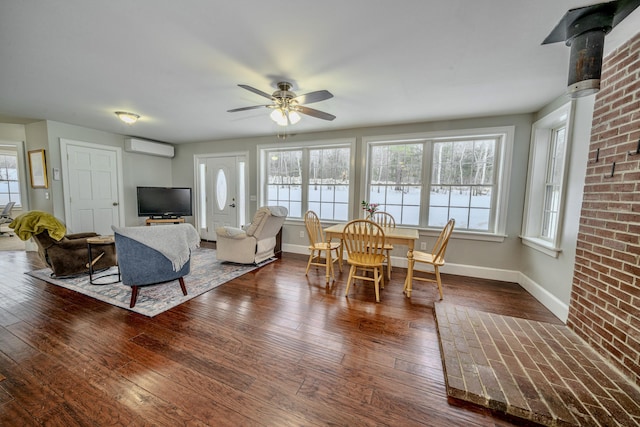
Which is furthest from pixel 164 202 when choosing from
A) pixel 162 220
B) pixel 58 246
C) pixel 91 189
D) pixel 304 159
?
pixel 304 159

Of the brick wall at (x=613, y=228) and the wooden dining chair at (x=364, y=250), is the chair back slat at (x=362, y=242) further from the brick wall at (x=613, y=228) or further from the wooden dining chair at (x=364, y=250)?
the brick wall at (x=613, y=228)

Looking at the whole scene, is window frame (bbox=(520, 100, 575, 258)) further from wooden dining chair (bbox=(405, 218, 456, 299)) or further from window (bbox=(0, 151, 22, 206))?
window (bbox=(0, 151, 22, 206))

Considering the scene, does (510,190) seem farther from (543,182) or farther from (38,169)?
(38,169)

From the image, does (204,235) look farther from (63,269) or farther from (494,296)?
(494,296)

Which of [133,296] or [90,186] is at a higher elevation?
[90,186]

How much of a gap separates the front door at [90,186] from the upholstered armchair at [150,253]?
3.23 meters

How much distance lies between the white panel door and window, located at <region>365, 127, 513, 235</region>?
5.11m

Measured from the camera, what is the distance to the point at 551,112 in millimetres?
2693

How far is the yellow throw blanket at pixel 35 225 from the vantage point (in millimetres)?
2711

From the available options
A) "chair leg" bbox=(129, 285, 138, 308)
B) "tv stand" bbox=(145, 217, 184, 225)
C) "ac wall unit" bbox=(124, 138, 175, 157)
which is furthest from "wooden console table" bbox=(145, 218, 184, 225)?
"chair leg" bbox=(129, 285, 138, 308)

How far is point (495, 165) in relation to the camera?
341 centimetres

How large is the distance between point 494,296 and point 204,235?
563 centimetres

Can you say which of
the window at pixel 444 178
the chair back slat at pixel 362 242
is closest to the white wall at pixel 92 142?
the window at pixel 444 178

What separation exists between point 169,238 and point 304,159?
2821 mm
